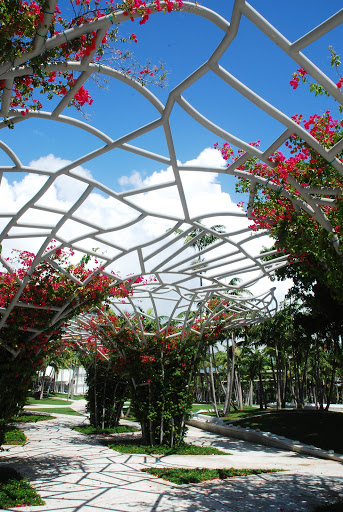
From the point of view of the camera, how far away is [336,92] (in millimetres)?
4008

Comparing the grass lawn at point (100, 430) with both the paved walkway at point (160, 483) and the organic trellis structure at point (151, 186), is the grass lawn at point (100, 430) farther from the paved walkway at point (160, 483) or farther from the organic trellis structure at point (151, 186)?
the organic trellis structure at point (151, 186)

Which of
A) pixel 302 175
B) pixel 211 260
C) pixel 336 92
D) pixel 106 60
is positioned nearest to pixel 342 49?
pixel 336 92

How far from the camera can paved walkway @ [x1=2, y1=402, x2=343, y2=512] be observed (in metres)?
6.86

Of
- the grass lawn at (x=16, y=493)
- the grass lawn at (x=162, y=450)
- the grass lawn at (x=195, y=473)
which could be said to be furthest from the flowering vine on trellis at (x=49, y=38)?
the grass lawn at (x=162, y=450)

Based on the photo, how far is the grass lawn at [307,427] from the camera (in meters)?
14.4

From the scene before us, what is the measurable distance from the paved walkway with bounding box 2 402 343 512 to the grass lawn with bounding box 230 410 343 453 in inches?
74.3

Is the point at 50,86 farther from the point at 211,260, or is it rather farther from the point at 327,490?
the point at 327,490

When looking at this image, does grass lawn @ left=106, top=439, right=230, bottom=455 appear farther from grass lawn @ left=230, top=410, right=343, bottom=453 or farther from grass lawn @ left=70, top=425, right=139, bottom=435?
grass lawn @ left=70, top=425, right=139, bottom=435

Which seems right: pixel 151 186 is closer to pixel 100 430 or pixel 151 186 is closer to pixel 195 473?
pixel 195 473

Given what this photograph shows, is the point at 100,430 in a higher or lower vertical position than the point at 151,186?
lower

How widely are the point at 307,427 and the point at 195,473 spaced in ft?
32.7

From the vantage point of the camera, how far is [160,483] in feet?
28.0

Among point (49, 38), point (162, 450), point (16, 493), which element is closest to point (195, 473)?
point (162, 450)

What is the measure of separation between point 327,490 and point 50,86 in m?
9.13
